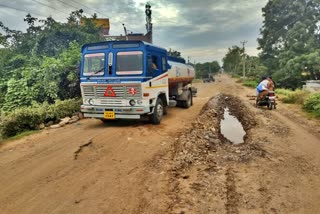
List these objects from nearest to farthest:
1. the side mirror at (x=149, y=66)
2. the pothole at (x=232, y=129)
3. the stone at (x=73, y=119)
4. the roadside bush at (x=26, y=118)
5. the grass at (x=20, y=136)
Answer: the pothole at (x=232, y=129) < the grass at (x=20, y=136) < the side mirror at (x=149, y=66) < the roadside bush at (x=26, y=118) < the stone at (x=73, y=119)

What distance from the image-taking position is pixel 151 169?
6.21 metres

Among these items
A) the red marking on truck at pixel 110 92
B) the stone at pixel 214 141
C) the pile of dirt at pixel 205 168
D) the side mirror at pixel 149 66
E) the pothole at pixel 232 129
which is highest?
the side mirror at pixel 149 66

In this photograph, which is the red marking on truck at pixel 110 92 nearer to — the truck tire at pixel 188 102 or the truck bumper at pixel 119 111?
the truck bumper at pixel 119 111

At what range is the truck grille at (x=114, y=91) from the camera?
9.77 meters

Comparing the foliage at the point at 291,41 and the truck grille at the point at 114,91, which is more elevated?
the foliage at the point at 291,41

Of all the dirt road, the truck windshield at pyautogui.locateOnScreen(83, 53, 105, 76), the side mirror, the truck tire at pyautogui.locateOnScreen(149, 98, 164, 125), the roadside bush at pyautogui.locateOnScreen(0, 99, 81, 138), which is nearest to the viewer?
the dirt road

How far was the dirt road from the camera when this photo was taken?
15.3 feet

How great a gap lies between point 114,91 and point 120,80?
1.50ft

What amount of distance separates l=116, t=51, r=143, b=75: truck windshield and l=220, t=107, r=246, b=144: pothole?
369 cm

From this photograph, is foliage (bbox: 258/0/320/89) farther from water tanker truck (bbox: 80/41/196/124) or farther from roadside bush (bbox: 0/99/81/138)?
roadside bush (bbox: 0/99/81/138)

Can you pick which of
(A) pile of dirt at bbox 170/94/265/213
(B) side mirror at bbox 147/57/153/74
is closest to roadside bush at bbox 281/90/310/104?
(A) pile of dirt at bbox 170/94/265/213

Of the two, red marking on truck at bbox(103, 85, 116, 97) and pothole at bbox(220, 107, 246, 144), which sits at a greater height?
red marking on truck at bbox(103, 85, 116, 97)

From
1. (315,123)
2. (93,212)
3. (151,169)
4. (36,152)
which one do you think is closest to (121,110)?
(36,152)

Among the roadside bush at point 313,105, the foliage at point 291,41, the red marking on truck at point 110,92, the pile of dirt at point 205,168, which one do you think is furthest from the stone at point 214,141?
the foliage at point 291,41
